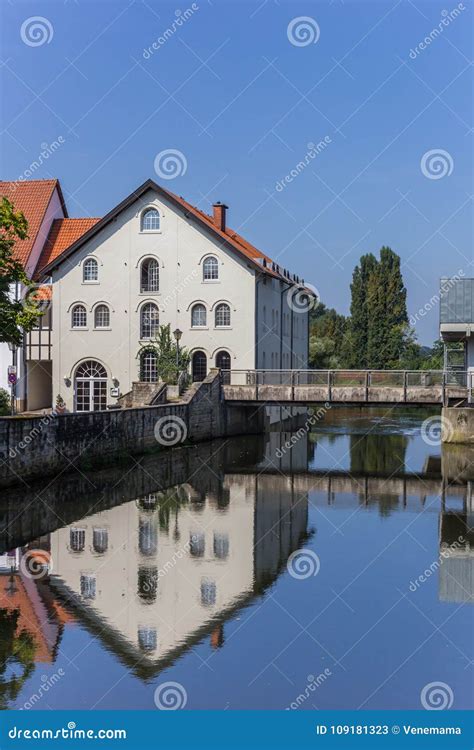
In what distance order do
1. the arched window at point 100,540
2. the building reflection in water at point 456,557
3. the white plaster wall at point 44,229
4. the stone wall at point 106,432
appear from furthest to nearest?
the white plaster wall at point 44,229 < the stone wall at point 106,432 < the arched window at point 100,540 < the building reflection in water at point 456,557

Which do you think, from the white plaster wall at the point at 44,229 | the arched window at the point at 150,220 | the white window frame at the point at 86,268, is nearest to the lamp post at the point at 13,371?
the white plaster wall at the point at 44,229

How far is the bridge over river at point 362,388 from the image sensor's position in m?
38.8

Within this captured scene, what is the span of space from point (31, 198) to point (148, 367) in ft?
38.9

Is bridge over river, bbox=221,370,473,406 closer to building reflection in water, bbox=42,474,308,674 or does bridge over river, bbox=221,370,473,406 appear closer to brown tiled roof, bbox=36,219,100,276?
brown tiled roof, bbox=36,219,100,276

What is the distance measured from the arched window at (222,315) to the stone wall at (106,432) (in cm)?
396

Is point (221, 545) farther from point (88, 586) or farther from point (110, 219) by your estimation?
point (110, 219)

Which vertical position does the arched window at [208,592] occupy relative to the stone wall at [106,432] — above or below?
below

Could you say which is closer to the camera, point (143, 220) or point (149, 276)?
point (143, 220)

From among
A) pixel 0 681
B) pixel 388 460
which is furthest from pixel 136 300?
pixel 0 681

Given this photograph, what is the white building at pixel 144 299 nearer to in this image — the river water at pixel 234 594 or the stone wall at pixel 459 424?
Result: the stone wall at pixel 459 424

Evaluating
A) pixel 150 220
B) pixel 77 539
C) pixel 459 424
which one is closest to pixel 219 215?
pixel 150 220

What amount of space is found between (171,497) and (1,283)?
8.47 m

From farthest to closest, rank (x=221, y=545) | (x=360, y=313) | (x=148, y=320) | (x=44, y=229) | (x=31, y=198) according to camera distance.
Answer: (x=360, y=313)
(x=31, y=198)
(x=44, y=229)
(x=148, y=320)
(x=221, y=545)

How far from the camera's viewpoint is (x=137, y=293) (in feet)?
149
